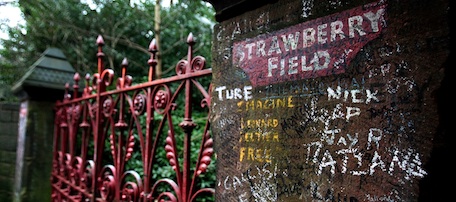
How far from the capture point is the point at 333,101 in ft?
3.27

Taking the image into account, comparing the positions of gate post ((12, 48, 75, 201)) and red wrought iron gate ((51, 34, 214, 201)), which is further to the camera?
gate post ((12, 48, 75, 201))

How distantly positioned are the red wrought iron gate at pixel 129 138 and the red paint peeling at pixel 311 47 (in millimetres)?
393

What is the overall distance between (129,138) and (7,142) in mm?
2551

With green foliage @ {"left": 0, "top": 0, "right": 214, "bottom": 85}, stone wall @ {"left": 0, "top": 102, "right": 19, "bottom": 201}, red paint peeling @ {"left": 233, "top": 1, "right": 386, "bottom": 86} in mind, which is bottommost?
stone wall @ {"left": 0, "top": 102, "right": 19, "bottom": 201}

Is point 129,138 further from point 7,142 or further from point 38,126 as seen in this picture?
point 7,142

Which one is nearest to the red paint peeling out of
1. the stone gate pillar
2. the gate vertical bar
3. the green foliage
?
the stone gate pillar

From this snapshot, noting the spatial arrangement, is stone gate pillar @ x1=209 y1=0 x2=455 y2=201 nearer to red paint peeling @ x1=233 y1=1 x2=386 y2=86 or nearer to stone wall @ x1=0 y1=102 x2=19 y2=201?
red paint peeling @ x1=233 y1=1 x2=386 y2=86

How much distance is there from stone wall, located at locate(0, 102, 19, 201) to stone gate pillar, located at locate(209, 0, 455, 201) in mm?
3521

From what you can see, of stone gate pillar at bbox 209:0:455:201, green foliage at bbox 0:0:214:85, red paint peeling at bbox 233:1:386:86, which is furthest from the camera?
green foliage at bbox 0:0:214:85

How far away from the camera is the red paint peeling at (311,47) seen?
0.95m

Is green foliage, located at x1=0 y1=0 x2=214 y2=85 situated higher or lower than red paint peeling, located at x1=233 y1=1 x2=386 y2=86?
higher

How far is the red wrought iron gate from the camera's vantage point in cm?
172

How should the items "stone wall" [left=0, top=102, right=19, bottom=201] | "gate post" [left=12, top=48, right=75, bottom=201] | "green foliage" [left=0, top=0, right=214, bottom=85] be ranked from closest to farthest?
"gate post" [left=12, top=48, right=75, bottom=201]
"stone wall" [left=0, top=102, right=19, bottom=201]
"green foliage" [left=0, top=0, right=214, bottom=85]

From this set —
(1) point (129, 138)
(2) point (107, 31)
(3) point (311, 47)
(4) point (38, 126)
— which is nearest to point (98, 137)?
(1) point (129, 138)
